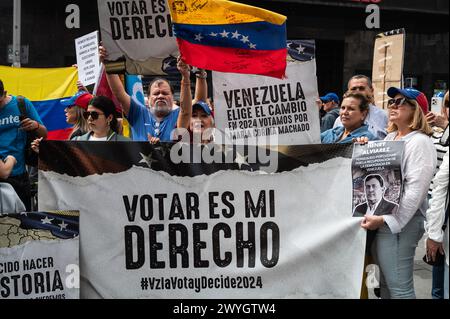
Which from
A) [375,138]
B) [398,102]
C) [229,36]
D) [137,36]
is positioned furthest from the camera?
[137,36]

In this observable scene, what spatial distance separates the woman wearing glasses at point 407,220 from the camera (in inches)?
147

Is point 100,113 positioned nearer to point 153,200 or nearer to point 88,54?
point 153,200

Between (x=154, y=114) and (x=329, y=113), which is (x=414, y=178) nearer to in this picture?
(x=154, y=114)

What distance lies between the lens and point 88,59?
6.97m

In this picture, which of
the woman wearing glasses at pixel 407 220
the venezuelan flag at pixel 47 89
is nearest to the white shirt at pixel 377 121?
the woman wearing glasses at pixel 407 220

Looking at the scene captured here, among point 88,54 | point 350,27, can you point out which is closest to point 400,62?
point 88,54

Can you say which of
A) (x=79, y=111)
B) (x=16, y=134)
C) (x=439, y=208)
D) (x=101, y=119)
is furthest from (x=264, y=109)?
(x=16, y=134)

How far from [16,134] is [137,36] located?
51.9 inches

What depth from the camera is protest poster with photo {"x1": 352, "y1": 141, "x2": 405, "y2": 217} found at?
377cm

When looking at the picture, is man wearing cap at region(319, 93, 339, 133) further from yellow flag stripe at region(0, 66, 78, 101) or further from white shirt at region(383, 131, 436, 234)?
white shirt at region(383, 131, 436, 234)

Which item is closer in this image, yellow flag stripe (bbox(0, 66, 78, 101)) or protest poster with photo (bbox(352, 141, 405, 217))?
protest poster with photo (bbox(352, 141, 405, 217))

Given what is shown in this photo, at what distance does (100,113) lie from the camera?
416 cm

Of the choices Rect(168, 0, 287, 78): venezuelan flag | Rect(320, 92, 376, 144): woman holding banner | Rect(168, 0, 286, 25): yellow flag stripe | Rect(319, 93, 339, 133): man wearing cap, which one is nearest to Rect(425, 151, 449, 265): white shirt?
Rect(320, 92, 376, 144): woman holding banner

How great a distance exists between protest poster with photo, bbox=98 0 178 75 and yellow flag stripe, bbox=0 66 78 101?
11.6 ft
